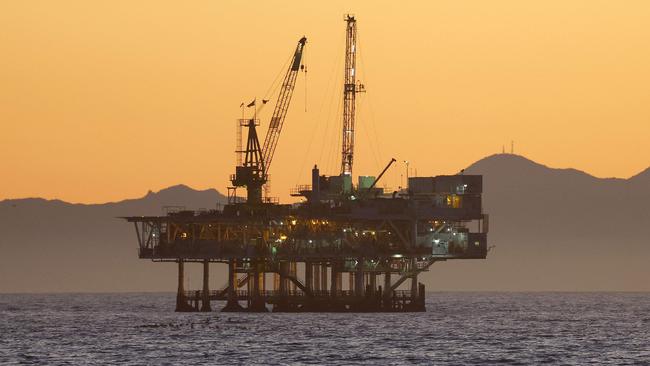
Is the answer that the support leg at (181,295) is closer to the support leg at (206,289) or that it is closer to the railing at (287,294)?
the railing at (287,294)

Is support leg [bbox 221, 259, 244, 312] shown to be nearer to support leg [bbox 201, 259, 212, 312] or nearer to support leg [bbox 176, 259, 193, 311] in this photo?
support leg [bbox 201, 259, 212, 312]

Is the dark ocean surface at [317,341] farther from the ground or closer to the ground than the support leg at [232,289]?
closer to the ground

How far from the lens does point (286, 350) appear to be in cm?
13388

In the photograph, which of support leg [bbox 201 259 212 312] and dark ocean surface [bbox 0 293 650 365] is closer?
dark ocean surface [bbox 0 293 650 365]

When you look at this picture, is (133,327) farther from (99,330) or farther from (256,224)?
(256,224)

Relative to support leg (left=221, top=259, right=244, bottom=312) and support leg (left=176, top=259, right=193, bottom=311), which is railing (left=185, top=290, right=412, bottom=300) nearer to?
support leg (left=221, top=259, right=244, bottom=312)

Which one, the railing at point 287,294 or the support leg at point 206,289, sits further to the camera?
the railing at point 287,294

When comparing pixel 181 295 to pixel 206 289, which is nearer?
pixel 206 289

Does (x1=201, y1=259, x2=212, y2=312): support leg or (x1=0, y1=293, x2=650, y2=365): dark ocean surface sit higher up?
(x1=201, y1=259, x2=212, y2=312): support leg

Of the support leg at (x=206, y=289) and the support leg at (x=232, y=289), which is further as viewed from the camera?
the support leg at (x=206, y=289)

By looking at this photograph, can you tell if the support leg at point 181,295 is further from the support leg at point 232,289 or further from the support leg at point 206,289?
the support leg at point 232,289

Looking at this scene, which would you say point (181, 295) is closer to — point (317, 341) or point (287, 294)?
point (287, 294)

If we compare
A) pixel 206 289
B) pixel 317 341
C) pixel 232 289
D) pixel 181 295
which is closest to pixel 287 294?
pixel 232 289

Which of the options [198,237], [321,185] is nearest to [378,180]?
[321,185]
